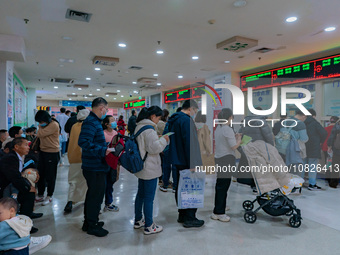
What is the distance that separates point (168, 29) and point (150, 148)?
285 centimetres

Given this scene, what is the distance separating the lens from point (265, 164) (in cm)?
305

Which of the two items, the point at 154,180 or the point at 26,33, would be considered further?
the point at 26,33

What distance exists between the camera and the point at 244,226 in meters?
2.98

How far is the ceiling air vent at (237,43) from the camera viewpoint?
493 cm

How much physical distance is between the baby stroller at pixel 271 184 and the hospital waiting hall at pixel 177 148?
15mm

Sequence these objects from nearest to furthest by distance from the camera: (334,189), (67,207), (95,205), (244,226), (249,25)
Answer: (95,205)
(244,226)
(67,207)
(249,25)
(334,189)

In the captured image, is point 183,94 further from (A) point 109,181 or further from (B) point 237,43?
(A) point 109,181

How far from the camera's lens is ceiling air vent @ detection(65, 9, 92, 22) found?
3825mm

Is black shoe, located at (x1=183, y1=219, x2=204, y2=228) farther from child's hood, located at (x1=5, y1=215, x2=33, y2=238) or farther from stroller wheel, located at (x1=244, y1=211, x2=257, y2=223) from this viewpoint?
child's hood, located at (x1=5, y1=215, x2=33, y2=238)

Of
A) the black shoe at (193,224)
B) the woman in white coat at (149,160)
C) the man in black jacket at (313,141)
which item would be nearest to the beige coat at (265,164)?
the black shoe at (193,224)

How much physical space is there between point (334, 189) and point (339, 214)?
157 cm

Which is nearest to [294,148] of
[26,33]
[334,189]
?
[334,189]

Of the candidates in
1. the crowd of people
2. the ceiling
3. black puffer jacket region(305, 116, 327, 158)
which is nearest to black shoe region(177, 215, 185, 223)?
the crowd of people

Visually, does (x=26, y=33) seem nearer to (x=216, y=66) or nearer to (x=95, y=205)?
(x=95, y=205)
